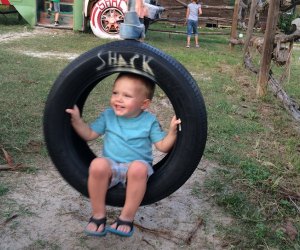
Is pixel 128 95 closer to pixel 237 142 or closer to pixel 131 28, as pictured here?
pixel 131 28

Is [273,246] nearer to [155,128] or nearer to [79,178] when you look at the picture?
[155,128]

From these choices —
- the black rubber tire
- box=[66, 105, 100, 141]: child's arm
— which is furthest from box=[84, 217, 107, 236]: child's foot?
box=[66, 105, 100, 141]: child's arm

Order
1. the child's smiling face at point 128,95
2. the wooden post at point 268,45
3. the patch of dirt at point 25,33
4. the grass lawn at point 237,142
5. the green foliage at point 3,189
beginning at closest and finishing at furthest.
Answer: the child's smiling face at point 128,95 → the grass lawn at point 237,142 → the green foliage at point 3,189 → the wooden post at point 268,45 → the patch of dirt at point 25,33

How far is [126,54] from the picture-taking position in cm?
246

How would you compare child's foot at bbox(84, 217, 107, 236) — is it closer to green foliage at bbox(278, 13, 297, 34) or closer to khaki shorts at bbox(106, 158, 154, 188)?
khaki shorts at bbox(106, 158, 154, 188)

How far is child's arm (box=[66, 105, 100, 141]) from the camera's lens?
261cm

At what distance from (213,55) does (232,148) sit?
7.04 meters

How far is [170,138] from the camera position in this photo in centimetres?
262

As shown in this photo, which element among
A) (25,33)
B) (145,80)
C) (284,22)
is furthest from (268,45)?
(284,22)

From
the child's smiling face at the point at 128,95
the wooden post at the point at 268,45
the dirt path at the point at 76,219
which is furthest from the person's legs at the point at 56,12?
the child's smiling face at the point at 128,95

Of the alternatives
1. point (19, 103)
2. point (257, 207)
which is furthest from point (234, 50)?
point (257, 207)

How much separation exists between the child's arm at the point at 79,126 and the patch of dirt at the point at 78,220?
1.88 feet

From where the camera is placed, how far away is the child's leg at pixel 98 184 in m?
2.52

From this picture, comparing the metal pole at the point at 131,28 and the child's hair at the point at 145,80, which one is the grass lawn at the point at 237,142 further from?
the metal pole at the point at 131,28
